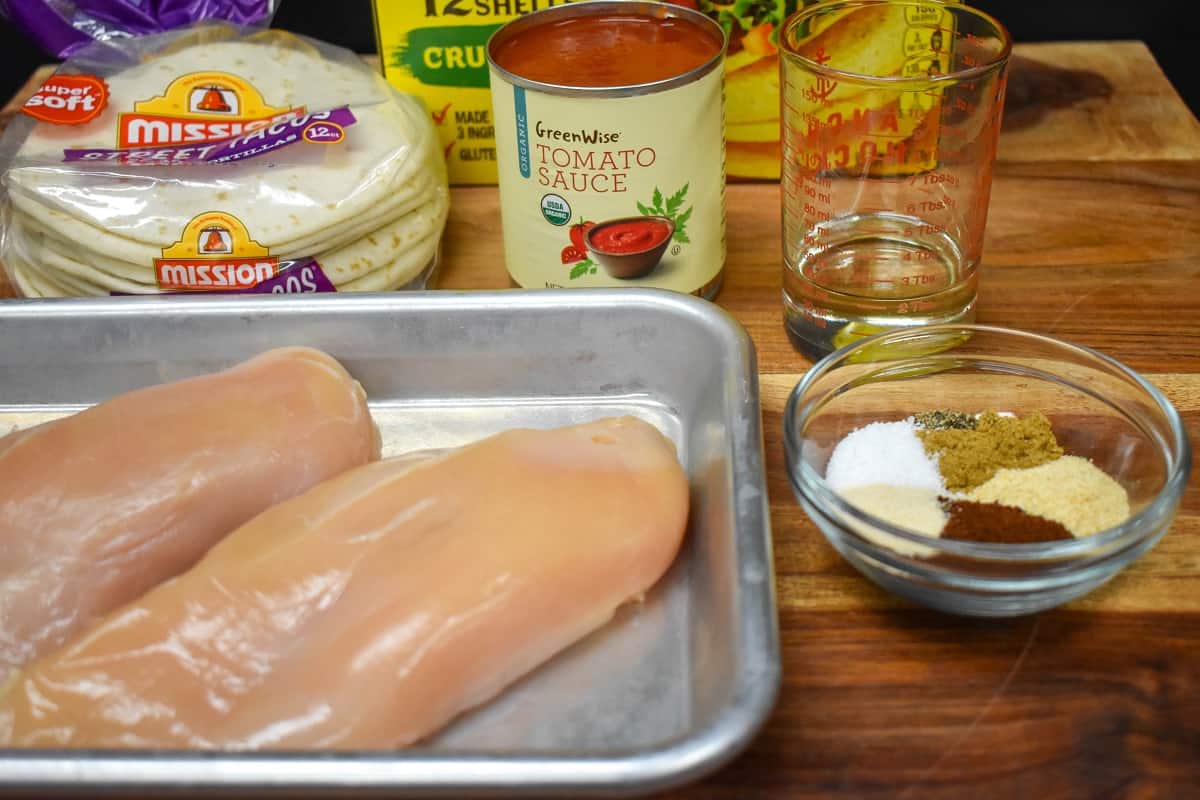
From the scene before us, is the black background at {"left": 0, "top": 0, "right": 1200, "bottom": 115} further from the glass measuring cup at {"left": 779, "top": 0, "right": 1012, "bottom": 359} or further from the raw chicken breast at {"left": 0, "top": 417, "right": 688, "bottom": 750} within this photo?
the raw chicken breast at {"left": 0, "top": 417, "right": 688, "bottom": 750}

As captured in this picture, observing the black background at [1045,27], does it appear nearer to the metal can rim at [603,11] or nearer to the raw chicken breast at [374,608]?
the metal can rim at [603,11]

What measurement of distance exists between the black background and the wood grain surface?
85cm

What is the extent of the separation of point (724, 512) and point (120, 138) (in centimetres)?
75

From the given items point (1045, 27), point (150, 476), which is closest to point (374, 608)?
point (150, 476)

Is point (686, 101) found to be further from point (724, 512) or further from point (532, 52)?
point (724, 512)

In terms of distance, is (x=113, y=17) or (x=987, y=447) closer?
(x=987, y=447)

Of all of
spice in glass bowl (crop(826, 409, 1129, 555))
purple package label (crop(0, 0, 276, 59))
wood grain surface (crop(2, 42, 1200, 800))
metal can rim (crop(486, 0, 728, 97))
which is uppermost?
metal can rim (crop(486, 0, 728, 97))

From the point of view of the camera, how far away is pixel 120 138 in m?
1.22

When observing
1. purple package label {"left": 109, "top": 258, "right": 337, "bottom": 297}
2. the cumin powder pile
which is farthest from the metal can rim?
the cumin powder pile

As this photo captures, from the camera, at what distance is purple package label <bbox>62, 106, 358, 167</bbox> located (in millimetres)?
1161

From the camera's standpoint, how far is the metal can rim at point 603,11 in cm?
103

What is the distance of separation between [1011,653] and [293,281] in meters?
0.70

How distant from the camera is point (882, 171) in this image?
44.6 inches

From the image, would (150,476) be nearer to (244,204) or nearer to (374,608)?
(374,608)
